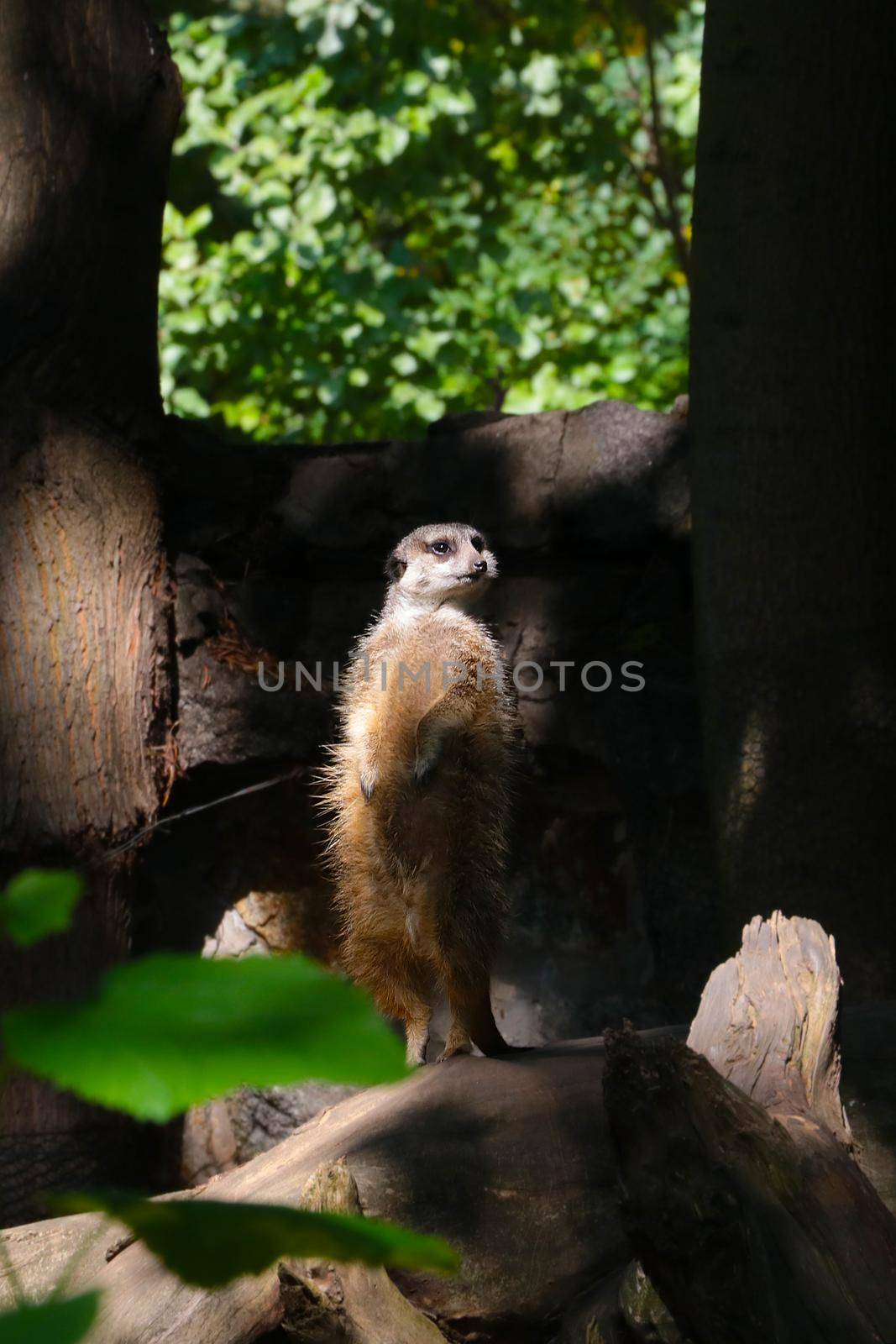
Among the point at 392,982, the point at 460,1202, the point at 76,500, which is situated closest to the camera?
the point at 460,1202

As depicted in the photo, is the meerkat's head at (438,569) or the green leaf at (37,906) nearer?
the green leaf at (37,906)

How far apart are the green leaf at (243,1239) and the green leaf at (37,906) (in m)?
0.10

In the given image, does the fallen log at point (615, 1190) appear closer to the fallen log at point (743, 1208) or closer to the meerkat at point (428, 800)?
the fallen log at point (743, 1208)

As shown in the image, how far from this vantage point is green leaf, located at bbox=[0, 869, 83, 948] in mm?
483

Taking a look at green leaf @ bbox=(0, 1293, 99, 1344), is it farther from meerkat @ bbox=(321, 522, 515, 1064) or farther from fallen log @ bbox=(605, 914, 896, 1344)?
meerkat @ bbox=(321, 522, 515, 1064)

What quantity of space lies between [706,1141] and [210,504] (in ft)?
9.42

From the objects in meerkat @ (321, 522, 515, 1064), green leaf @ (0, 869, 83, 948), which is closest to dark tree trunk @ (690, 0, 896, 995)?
meerkat @ (321, 522, 515, 1064)

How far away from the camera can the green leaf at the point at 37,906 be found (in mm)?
483

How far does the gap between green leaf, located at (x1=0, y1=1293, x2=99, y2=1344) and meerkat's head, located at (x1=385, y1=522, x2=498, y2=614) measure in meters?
2.87

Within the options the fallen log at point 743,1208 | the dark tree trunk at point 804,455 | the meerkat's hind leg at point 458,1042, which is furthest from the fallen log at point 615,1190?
the dark tree trunk at point 804,455

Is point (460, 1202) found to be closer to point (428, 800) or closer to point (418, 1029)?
point (418, 1029)

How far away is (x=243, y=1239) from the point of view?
45 centimetres

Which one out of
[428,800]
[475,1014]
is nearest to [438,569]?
[428,800]

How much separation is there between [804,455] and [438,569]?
0.93 metres
